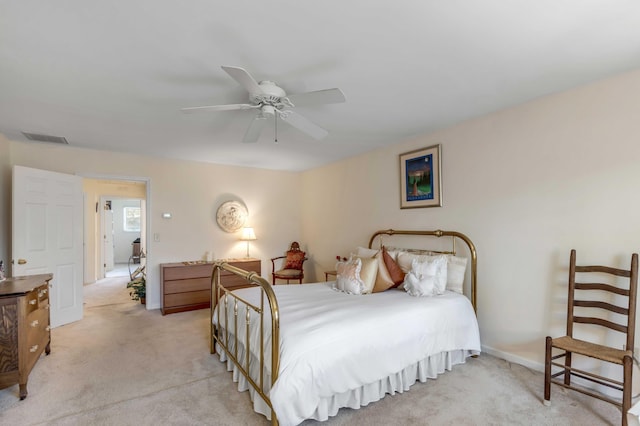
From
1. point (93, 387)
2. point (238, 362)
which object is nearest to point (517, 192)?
point (238, 362)

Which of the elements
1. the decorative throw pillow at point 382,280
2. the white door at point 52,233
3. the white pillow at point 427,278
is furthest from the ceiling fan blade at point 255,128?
the white door at point 52,233

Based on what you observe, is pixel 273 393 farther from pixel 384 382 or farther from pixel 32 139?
pixel 32 139

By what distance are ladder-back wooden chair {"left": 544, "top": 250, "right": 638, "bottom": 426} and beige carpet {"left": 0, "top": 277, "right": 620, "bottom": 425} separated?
0.18 m

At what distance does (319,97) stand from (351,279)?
194 centimetres

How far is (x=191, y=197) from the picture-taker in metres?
5.24

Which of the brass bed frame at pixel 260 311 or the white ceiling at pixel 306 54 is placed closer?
the white ceiling at pixel 306 54

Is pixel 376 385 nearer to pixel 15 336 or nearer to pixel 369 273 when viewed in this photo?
pixel 369 273

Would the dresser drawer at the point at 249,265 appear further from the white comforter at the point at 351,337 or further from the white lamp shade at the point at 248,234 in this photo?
the white comforter at the point at 351,337

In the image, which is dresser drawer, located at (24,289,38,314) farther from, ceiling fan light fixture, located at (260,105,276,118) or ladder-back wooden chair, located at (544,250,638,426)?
ladder-back wooden chair, located at (544,250,638,426)

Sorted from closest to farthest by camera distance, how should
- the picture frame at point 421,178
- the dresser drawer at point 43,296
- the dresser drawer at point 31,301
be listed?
1. the dresser drawer at point 31,301
2. the dresser drawer at point 43,296
3. the picture frame at point 421,178

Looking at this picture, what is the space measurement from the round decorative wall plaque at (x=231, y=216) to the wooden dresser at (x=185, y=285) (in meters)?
0.80

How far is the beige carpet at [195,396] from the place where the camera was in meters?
2.14

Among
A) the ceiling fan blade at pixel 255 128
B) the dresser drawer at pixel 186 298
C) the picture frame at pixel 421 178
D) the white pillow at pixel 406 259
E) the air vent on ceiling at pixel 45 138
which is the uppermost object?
the air vent on ceiling at pixel 45 138

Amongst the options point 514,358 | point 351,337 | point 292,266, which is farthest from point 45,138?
point 514,358
